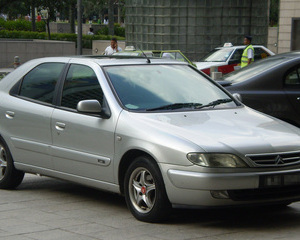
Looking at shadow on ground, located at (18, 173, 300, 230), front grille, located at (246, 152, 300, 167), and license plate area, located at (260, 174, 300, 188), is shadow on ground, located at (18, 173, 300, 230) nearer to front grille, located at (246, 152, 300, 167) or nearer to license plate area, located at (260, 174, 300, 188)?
license plate area, located at (260, 174, 300, 188)

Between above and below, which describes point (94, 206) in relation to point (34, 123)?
below

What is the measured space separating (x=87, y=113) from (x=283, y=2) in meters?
27.3

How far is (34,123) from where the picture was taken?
25.9 feet

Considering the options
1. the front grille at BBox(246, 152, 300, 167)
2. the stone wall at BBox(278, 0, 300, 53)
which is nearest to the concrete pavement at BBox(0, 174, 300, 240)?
the front grille at BBox(246, 152, 300, 167)

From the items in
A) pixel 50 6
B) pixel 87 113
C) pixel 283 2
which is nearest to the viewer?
pixel 87 113

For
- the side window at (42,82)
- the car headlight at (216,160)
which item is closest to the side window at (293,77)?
the side window at (42,82)

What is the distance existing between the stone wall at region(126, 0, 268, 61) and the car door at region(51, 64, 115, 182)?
1081 inches

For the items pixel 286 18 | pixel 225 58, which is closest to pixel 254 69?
pixel 225 58

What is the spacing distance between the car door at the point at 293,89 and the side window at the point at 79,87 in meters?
3.65

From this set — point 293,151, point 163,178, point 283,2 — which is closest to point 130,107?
point 163,178

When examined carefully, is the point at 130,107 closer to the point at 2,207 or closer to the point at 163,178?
the point at 163,178

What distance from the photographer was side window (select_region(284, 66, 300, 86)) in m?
10.4

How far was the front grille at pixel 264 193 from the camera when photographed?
20.3 ft

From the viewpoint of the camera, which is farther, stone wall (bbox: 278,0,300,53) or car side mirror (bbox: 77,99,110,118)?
stone wall (bbox: 278,0,300,53)
